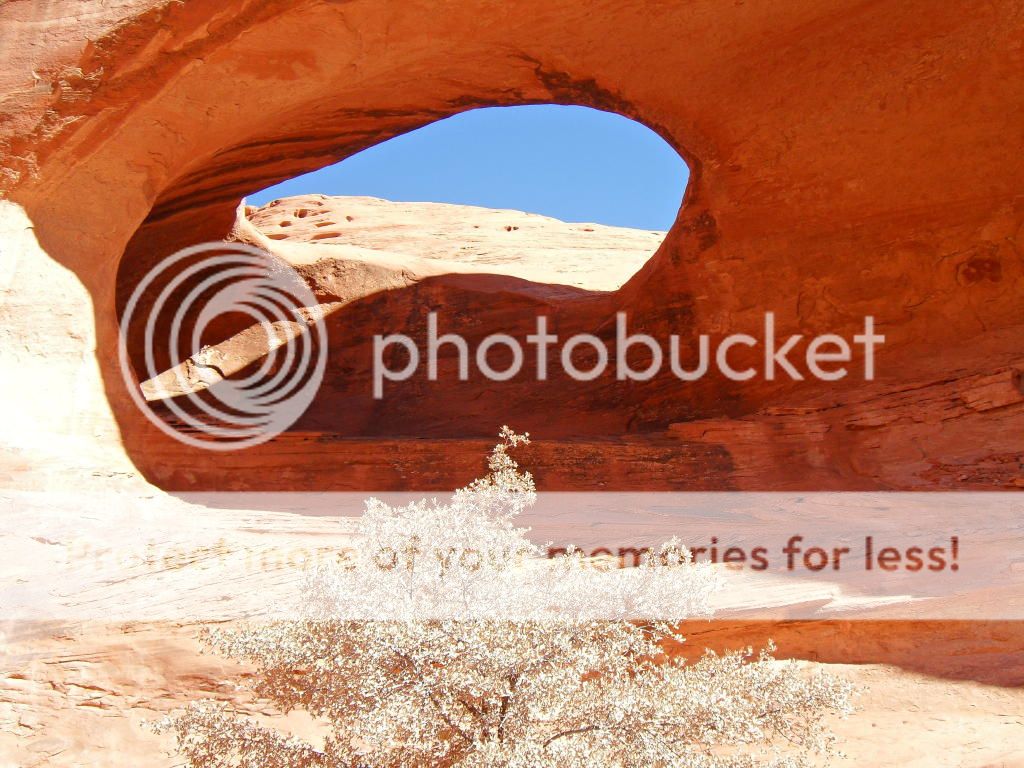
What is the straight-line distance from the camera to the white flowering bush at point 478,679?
3211mm

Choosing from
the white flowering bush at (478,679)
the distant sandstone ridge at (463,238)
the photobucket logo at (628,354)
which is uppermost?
the distant sandstone ridge at (463,238)

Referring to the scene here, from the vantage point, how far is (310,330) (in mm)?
9328

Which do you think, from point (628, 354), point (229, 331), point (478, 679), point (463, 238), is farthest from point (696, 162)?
point (463, 238)

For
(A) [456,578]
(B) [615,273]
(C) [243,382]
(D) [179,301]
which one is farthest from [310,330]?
(A) [456,578]

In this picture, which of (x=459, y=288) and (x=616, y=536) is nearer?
(x=616, y=536)

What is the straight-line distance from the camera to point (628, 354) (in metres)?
8.45

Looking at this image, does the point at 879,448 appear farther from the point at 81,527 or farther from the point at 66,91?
the point at 66,91

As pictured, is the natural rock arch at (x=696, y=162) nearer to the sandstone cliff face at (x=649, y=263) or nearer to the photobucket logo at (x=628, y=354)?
the sandstone cliff face at (x=649, y=263)

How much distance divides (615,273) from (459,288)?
3.16 m

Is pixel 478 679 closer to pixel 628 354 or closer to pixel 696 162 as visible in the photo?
pixel 628 354

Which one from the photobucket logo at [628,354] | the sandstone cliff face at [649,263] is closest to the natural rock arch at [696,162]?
the sandstone cliff face at [649,263]

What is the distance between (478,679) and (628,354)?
5585 mm

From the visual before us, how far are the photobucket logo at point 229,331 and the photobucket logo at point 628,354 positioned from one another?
870 mm

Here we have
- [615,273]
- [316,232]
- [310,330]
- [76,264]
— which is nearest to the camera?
Result: [76,264]
